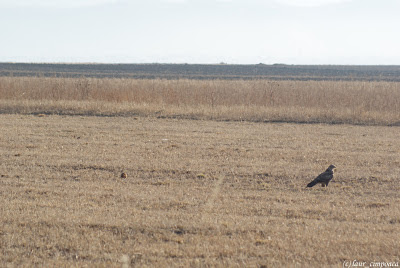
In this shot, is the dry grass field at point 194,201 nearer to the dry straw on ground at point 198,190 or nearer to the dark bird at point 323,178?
the dry straw on ground at point 198,190

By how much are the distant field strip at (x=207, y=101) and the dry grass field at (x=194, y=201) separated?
13.8ft

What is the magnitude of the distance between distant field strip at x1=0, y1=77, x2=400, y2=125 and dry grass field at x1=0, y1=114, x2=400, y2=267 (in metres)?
4.22

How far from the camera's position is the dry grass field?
489 centimetres

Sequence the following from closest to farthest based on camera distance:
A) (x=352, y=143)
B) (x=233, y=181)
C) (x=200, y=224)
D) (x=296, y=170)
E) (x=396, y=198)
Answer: (x=200, y=224)
(x=396, y=198)
(x=233, y=181)
(x=296, y=170)
(x=352, y=143)

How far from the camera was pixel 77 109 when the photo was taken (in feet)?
58.4

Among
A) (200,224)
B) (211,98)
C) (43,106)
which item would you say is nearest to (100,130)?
(43,106)

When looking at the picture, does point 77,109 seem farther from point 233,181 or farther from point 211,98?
point 233,181

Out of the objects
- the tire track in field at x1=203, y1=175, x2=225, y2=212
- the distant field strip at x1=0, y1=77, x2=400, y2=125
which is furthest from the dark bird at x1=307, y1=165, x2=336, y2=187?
the distant field strip at x1=0, y1=77, x2=400, y2=125

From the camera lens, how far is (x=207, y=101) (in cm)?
1984

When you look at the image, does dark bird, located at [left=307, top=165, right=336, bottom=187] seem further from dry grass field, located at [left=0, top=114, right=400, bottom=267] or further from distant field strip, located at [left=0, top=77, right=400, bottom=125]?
distant field strip, located at [left=0, top=77, right=400, bottom=125]

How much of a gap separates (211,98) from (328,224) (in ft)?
46.8

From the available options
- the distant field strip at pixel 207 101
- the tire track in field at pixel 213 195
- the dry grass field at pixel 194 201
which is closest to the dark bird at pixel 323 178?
the dry grass field at pixel 194 201

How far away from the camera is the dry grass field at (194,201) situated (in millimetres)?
4887

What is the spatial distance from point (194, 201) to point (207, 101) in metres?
13.3
